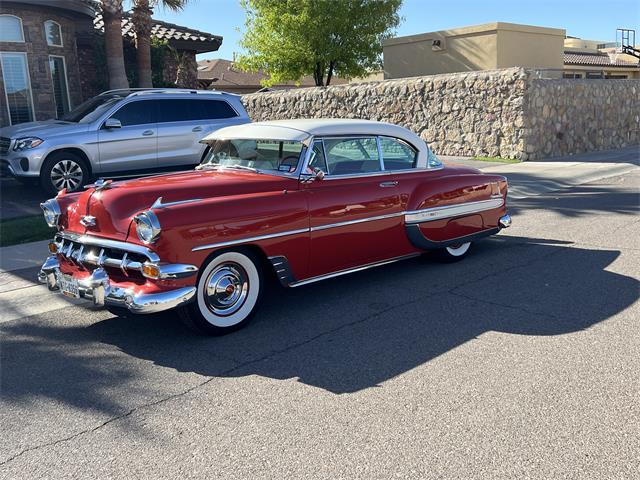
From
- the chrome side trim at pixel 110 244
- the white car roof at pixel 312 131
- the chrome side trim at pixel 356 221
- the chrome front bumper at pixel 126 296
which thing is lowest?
the chrome front bumper at pixel 126 296

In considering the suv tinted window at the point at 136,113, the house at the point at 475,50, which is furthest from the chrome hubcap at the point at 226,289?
the house at the point at 475,50

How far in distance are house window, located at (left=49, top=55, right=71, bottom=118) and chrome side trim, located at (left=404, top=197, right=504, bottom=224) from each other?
1231 cm

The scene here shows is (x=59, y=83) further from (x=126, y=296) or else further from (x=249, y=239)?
(x=126, y=296)

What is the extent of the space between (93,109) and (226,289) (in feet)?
25.2

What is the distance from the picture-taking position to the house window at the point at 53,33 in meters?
15.0

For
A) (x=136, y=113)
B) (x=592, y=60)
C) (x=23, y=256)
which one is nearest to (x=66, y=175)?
(x=136, y=113)

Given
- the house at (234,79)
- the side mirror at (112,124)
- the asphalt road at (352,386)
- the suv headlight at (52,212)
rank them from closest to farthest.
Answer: the asphalt road at (352,386), the suv headlight at (52,212), the side mirror at (112,124), the house at (234,79)

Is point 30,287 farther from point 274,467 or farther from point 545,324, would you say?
point 545,324

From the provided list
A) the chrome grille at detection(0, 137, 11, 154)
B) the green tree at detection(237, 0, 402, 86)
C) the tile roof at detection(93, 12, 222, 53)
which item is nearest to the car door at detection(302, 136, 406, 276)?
the chrome grille at detection(0, 137, 11, 154)

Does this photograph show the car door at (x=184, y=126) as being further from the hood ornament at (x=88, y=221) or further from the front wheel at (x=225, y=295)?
the front wheel at (x=225, y=295)

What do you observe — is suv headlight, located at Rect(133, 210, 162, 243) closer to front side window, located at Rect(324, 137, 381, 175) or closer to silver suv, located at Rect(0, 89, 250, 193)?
front side window, located at Rect(324, 137, 381, 175)

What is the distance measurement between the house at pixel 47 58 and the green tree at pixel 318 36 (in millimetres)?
8862

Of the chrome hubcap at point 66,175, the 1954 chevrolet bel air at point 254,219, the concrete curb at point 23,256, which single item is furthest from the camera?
the chrome hubcap at point 66,175


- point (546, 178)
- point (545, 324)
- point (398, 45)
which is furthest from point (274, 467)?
point (398, 45)
